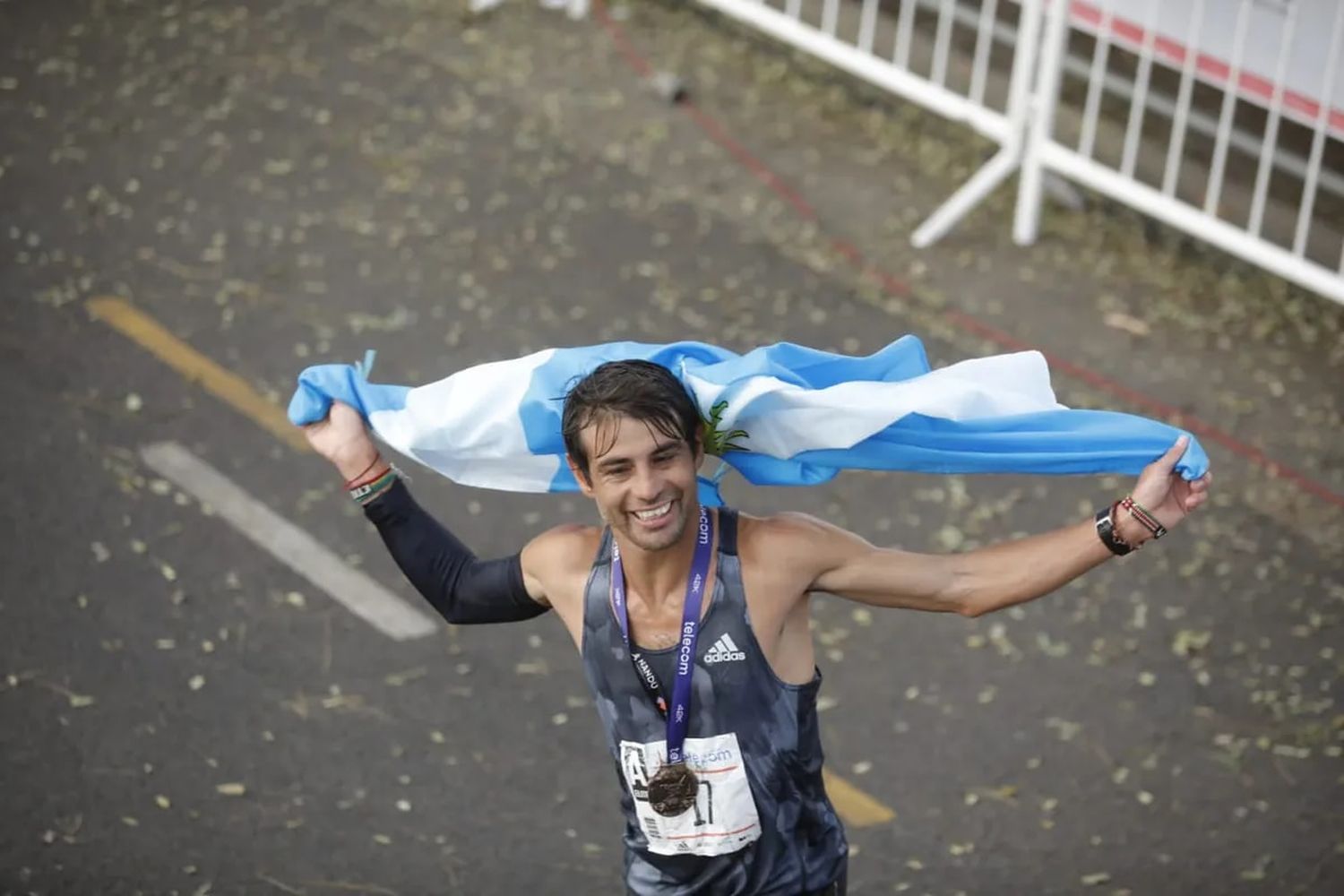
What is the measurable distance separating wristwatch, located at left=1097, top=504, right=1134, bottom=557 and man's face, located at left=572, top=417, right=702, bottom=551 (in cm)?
82

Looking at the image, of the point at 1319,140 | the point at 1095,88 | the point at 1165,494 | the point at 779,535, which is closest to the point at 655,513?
the point at 779,535

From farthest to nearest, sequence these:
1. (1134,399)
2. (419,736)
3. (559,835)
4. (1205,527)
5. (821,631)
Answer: (1134,399) → (1205,527) → (821,631) → (419,736) → (559,835)

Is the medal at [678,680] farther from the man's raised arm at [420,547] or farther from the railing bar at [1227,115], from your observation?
the railing bar at [1227,115]

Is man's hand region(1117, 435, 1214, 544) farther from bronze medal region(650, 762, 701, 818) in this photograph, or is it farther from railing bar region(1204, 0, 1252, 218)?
railing bar region(1204, 0, 1252, 218)

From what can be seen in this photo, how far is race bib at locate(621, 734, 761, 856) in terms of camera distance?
4.10 meters

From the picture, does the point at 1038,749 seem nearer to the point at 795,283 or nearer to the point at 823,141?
the point at 795,283

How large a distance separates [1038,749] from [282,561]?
2.78 metres

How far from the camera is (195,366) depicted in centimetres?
816

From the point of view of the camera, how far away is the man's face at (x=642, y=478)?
153 inches

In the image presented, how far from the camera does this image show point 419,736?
6.32m

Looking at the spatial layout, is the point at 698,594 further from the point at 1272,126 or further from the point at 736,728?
the point at 1272,126

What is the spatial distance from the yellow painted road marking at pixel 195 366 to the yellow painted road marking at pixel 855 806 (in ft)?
8.91

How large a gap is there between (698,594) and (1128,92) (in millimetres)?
5542

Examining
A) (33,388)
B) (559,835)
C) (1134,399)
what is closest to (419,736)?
(559,835)
